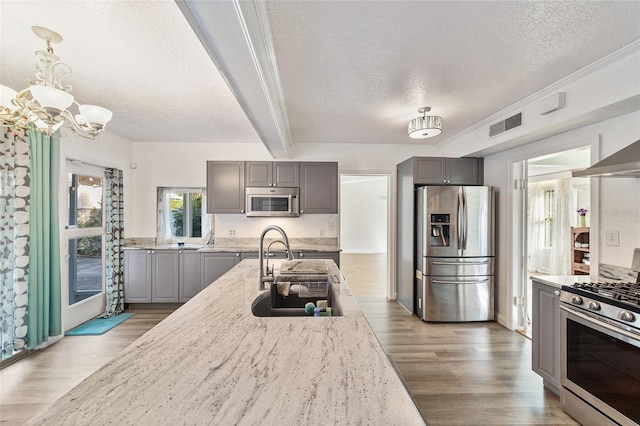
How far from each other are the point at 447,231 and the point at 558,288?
5.17ft

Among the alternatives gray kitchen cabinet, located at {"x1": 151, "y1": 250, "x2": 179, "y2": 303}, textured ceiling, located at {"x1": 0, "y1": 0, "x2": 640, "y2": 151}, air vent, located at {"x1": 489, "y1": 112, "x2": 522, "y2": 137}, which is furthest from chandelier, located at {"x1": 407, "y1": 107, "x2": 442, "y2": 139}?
gray kitchen cabinet, located at {"x1": 151, "y1": 250, "x2": 179, "y2": 303}

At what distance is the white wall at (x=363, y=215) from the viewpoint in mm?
10203

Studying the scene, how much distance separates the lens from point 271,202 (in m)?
4.33

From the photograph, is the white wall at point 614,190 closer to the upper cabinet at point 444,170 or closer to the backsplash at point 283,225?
the upper cabinet at point 444,170

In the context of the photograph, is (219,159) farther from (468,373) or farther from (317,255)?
(468,373)

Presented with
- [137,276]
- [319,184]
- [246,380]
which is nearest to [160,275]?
[137,276]

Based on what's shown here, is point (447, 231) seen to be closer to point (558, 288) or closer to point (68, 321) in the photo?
point (558, 288)

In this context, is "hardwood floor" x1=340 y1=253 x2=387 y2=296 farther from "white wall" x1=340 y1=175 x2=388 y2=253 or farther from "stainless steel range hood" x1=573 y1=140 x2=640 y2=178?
"stainless steel range hood" x1=573 y1=140 x2=640 y2=178

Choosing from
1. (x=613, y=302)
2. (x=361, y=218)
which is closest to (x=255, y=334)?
(x=613, y=302)

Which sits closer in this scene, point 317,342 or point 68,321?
point 317,342

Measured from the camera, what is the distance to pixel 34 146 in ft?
9.40

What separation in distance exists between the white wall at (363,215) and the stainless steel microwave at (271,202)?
5.94 metres

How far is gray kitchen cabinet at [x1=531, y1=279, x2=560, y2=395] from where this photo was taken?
2.21 m

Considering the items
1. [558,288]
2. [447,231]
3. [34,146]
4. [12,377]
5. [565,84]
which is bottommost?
[12,377]
